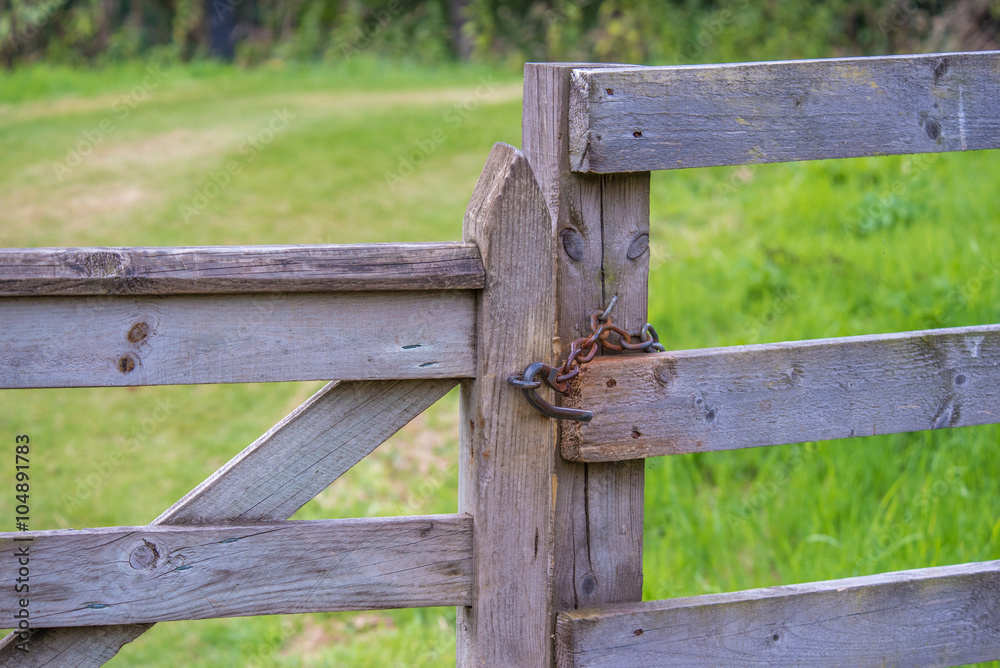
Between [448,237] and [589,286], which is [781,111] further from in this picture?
[448,237]

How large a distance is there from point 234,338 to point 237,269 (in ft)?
0.32

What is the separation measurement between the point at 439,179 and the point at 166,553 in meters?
5.87

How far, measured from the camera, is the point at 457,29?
12250 millimetres

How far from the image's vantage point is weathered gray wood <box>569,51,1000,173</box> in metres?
1.32

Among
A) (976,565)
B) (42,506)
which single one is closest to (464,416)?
(976,565)

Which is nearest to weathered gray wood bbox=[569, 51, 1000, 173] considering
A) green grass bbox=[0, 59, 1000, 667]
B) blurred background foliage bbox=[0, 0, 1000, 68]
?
green grass bbox=[0, 59, 1000, 667]

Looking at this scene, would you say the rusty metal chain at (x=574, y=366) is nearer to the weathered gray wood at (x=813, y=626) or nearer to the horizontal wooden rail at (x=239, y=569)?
the horizontal wooden rail at (x=239, y=569)

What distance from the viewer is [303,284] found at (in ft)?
4.08

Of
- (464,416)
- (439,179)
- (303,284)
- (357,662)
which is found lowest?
(357,662)

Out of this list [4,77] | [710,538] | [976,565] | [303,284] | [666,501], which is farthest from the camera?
[4,77]

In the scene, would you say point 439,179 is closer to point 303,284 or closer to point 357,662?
point 357,662

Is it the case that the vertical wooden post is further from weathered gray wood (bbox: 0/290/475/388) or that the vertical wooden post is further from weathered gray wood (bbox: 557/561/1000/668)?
weathered gray wood (bbox: 0/290/475/388)

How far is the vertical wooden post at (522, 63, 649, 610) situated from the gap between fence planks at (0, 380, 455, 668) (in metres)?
0.31

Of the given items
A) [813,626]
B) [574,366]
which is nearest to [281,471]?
[574,366]
